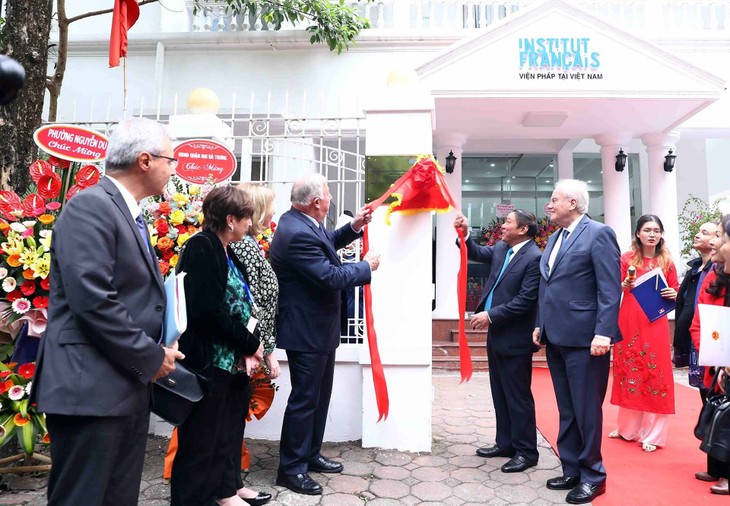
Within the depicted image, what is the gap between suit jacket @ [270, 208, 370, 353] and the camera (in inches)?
114

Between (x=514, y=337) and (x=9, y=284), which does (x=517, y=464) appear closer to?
(x=514, y=337)

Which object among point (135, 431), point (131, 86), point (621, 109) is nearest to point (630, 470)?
point (135, 431)

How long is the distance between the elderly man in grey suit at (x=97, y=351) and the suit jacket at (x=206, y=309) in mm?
398

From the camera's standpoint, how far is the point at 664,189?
7824 mm

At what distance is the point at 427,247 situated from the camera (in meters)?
3.59

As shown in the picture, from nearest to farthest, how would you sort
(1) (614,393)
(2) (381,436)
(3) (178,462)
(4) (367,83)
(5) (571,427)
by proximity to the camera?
(3) (178,462)
(5) (571,427)
(2) (381,436)
(1) (614,393)
(4) (367,83)

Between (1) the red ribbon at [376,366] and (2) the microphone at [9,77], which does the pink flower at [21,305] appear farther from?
(1) the red ribbon at [376,366]

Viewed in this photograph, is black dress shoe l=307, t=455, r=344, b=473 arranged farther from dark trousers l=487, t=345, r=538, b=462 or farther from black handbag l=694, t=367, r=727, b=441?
black handbag l=694, t=367, r=727, b=441

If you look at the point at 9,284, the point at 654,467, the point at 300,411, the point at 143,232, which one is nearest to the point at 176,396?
the point at 143,232

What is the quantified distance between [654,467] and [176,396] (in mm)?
3075

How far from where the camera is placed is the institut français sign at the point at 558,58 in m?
6.79

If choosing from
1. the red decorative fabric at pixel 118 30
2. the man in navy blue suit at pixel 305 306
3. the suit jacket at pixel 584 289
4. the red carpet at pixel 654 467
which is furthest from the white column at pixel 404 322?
the red decorative fabric at pixel 118 30

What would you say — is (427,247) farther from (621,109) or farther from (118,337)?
(621,109)

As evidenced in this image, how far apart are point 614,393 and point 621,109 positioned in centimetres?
456
